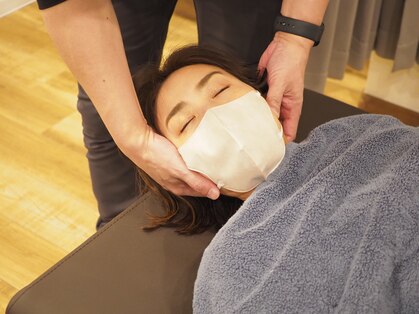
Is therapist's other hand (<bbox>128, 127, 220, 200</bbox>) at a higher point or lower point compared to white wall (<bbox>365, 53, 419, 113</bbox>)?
higher

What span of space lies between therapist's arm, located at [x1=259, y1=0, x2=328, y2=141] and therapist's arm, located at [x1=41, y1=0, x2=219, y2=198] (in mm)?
280

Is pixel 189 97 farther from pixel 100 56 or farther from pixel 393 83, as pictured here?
pixel 393 83

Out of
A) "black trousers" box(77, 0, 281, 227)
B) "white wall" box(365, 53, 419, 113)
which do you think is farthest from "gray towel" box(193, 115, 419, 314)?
"white wall" box(365, 53, 419, 113)

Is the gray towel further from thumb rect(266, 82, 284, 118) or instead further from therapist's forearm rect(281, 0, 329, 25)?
therapist's forearm rect(281, 0, 329, 25)

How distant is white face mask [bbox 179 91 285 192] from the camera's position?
3.70 ft

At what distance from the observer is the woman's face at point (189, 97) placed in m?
1.17

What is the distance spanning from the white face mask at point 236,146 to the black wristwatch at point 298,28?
28 centimetres

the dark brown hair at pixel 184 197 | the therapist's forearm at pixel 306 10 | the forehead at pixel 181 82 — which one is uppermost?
the therapist's forearm at pixel 306 10

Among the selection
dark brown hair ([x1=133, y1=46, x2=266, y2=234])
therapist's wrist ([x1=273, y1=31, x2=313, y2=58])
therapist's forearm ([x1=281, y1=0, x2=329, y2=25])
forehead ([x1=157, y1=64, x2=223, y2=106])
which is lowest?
dark brown hair ([x1=133, y1=46, x2=266, y2=234])

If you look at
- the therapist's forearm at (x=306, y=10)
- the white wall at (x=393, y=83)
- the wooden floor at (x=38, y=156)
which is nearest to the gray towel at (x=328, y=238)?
the therapist's forearm at (x=306, y=10)

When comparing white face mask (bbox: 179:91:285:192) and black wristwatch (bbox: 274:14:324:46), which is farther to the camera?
black wristwatch (bbox: 274:14:324:46)

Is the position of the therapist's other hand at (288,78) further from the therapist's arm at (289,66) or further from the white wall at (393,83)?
the white wall at (393,83)

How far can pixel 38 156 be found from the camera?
212 cm

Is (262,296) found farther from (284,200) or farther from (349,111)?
(349,111)
